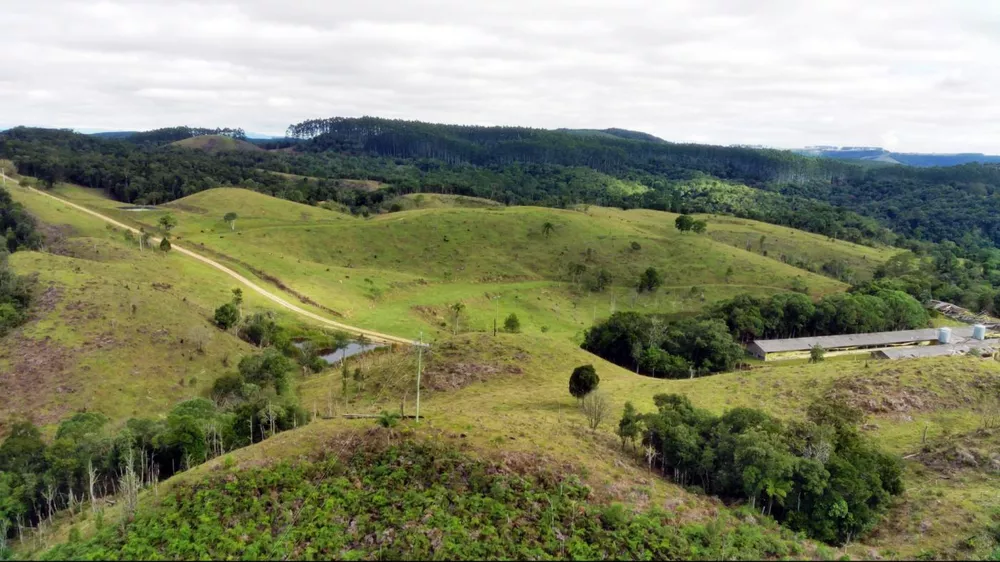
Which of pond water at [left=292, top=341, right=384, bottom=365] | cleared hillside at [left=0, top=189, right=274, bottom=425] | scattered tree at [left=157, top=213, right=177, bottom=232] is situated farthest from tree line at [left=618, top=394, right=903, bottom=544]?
scattered tree at [left=157, top=213, right=177, bottom=232]

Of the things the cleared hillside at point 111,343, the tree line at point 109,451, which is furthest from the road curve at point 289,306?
the tree line at point 109,451

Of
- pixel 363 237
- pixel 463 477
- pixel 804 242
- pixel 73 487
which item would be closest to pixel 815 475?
pixel 463 477

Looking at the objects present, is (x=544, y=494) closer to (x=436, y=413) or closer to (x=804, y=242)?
(x=436, y=413)

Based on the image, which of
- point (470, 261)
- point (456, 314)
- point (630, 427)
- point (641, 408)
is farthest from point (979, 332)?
point (470, 261)

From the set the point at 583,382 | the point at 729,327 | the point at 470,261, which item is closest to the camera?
the point at 583,382

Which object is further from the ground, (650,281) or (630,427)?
(630,427)

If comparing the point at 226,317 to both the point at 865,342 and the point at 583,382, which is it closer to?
the point at 583,382

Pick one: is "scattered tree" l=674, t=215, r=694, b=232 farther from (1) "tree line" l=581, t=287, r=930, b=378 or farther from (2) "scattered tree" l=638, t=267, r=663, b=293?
(1) "tree line" l=581, t=287, r=930, b=378
